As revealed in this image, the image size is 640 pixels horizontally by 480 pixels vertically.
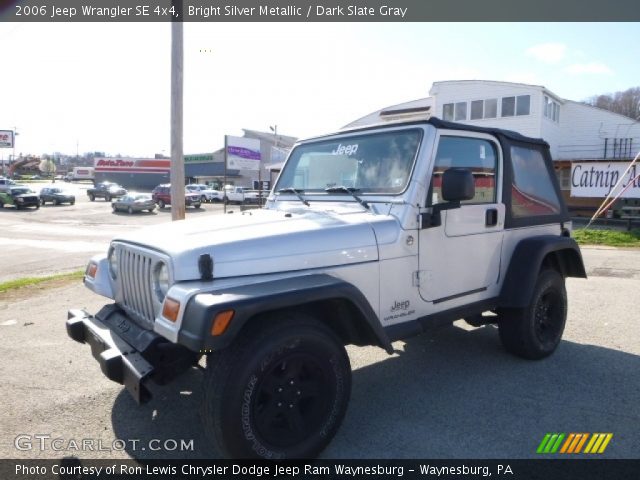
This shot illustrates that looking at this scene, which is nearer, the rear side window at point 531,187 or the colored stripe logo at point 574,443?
the colored stripe logo at point 574,443

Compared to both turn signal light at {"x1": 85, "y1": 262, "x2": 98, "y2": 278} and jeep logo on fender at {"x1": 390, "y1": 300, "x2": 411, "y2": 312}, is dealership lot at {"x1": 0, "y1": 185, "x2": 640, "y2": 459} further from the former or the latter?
turn signal light at {"x1": 85, "y1": 262, "x2": 98, "y2": 278}

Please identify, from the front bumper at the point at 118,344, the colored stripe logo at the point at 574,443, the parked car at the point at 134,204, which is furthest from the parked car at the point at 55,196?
the colored stripe logo at the point at 574,443

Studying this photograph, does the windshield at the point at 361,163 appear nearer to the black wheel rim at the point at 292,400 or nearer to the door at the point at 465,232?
the door at the point at 465,232

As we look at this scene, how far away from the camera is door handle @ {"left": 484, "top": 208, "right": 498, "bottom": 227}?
13.0 ft

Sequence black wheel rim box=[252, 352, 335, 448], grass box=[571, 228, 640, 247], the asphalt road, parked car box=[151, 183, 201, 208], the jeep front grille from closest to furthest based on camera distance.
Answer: black wheel rim box=[252, 352, 335, 448] → the jeep front grille → the asphalt road → grass box=[571, 228, 640, 247] → parked car box=[151, 183, 201, 208]

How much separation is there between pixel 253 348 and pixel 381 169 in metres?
1.79

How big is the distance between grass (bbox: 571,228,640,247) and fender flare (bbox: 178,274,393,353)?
1317cm

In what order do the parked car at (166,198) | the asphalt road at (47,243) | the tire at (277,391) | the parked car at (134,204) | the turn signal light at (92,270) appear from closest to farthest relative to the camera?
1. the tire at (277,391)
2. the turn signal light at (92,270)
3. the asphalt road at (47,243)
4. the parked car at (134,204)
5. the parked car at (166,198)

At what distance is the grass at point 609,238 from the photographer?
13.5 meters

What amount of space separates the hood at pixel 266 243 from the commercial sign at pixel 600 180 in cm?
1857

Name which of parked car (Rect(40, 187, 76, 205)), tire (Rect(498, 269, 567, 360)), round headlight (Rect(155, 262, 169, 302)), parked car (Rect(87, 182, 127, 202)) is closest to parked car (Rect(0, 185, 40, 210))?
parked car (Rect(40, 187, 76, 205))

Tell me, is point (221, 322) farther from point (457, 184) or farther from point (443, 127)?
point (443, 127)

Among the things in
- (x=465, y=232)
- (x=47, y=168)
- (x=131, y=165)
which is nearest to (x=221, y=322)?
(x=465, y=232)

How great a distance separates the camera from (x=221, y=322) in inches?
94.1
